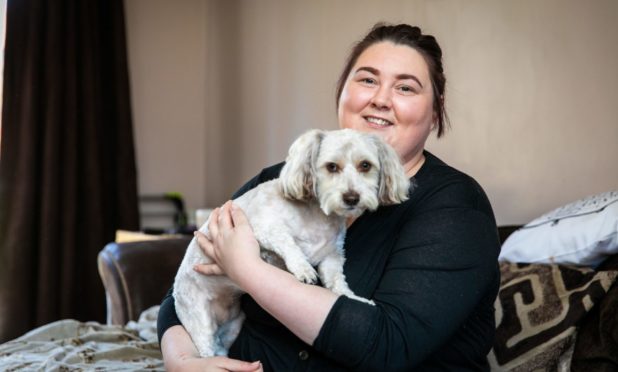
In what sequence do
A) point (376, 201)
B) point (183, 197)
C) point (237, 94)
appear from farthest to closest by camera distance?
point (183, 197)
point (237, 94)
point (376, 201)

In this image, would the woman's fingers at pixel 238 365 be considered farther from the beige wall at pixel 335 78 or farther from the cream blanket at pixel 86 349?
the beige wall at pixel 335 78

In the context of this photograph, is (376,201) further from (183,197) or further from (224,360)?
(183,197)

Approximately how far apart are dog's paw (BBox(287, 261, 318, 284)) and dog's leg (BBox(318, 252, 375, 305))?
45mm

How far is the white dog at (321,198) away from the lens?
1.22 m

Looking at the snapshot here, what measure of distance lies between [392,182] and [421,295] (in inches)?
10.5

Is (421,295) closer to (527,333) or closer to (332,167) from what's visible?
(332,167)

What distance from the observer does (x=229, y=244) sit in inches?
47.3

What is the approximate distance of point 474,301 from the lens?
1.13m

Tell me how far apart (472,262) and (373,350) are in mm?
260

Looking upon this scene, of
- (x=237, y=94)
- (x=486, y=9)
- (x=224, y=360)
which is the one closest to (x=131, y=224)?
(x=237, y=94)

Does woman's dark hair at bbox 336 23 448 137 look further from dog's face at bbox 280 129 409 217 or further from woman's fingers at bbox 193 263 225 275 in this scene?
woman's fingers at bbox 193 263 225 275

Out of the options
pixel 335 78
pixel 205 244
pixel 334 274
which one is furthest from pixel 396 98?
pixel 335 78

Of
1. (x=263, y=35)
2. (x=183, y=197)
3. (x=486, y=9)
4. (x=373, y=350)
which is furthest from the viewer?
(x=183, y=197)

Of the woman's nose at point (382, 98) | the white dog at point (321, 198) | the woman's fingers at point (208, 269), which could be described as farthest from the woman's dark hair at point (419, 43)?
the woman's fingers at point (208, 269)
